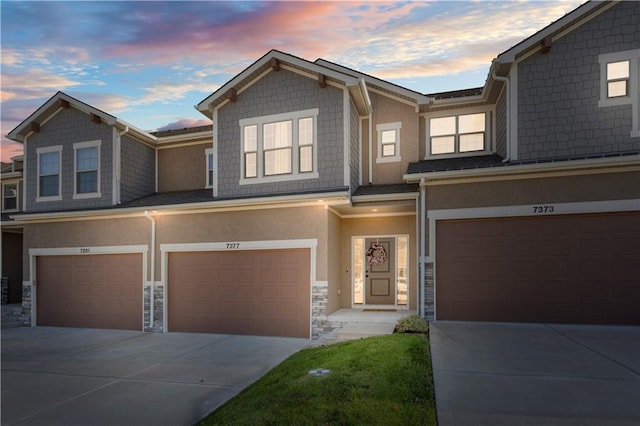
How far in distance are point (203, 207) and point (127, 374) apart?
5.40 metres

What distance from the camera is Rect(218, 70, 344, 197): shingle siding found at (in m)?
11.3

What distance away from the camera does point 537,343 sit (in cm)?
759

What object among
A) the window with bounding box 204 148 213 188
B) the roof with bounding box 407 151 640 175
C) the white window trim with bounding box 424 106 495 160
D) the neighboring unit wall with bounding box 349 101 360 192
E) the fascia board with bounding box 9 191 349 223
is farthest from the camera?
the window with bounding box 204 148 213 188

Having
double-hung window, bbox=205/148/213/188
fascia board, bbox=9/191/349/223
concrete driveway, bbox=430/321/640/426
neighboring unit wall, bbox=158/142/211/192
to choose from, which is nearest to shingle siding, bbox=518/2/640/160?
concrete driveway, bbox=430/321/640/426

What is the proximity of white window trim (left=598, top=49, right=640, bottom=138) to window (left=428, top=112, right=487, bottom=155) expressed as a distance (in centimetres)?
314

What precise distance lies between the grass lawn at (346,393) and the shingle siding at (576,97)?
6502 mm

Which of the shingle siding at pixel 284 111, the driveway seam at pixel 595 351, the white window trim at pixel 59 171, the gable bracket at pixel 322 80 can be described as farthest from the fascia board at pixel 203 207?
the driveway seam at pixel 595 351

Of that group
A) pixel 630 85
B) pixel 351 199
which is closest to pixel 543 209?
pixel 630 85

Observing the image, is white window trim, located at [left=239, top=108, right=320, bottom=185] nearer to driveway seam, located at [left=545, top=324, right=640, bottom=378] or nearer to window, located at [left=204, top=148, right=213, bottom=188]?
window, located at [left=204, top=148, right=213, bottom=188]

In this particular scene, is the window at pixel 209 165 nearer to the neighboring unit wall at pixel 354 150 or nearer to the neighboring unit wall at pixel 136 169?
the neighboring unit wall at pixel 136 169

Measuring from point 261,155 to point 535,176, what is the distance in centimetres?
747

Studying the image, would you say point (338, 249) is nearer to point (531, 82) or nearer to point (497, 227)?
point (497, 227)

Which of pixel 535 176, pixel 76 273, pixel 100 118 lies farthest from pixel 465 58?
pixel 76 273

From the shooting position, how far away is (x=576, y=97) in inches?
393
